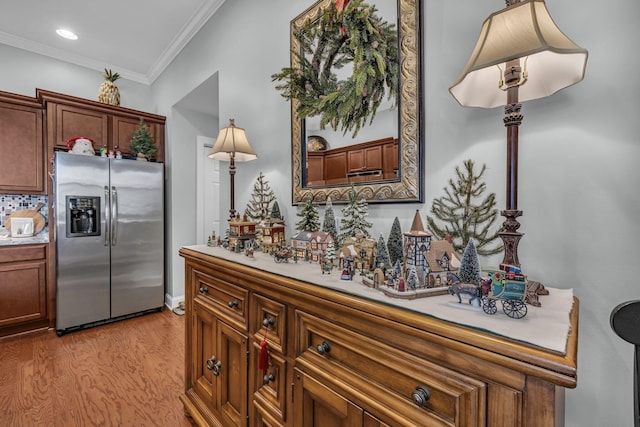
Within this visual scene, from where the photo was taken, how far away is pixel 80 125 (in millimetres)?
3107

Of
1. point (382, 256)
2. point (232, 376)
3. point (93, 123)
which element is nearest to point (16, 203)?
point (93, 123)

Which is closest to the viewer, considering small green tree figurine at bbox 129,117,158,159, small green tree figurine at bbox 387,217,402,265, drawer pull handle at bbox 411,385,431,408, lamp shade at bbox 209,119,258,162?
drawer pull handle at bbox 411,385,431,408

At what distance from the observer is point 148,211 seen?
10.9 ft

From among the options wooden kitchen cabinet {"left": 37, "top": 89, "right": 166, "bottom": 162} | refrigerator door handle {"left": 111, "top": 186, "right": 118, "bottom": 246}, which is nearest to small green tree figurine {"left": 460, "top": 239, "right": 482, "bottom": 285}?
refrigerator door handle {"left": 111, "top": 186, "right": 118, "bottom": 246}

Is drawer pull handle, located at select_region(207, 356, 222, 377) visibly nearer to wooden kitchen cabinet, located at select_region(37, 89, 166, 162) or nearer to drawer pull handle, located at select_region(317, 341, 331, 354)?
drawer pull handle, located at select_region(317, 341, 331, 354)

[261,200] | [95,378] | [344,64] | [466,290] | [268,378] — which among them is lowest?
[95,378]

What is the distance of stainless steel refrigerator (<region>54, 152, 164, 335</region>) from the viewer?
2.81 meters

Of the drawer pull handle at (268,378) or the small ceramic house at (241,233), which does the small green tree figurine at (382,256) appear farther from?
the small ceramic house at (241,233)

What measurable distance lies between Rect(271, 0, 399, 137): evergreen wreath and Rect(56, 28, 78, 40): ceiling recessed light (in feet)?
9.89

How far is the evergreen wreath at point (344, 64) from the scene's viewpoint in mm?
1298

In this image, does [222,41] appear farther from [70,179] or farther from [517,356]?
[517,356]

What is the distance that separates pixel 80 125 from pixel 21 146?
551mm

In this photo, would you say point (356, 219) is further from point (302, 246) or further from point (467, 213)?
point (467, 213)

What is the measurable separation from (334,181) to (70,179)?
9.31 feet
